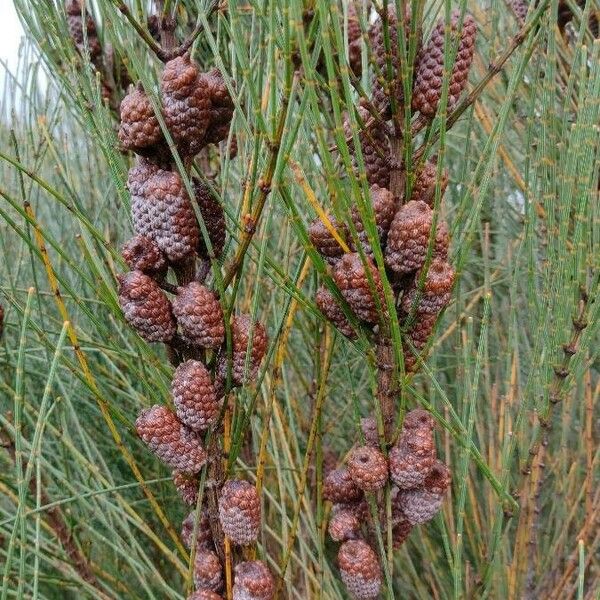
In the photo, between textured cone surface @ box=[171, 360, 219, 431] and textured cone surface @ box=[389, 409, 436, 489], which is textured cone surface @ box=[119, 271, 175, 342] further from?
textured cone surface @ box=[389, 409, 436, 489]

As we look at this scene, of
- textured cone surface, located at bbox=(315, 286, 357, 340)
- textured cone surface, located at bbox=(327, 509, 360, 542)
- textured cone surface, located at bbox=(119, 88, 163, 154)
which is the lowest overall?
textured cone surface, located at bbox=(327, 509, 360, 542)

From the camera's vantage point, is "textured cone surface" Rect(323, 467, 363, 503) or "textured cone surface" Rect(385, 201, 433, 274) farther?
"textured cone surface" Rect(323, 467, 363, 503)

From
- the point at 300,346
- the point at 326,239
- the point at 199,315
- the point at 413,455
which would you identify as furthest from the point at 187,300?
the point at 300,346

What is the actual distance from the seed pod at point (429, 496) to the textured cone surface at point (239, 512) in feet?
0.44

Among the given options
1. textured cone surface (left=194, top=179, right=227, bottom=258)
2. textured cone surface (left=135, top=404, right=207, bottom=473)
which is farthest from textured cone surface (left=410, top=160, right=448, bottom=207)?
textured cone surface (left=135, top=404, right=207, bottom=473)

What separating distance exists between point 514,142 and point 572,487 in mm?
640

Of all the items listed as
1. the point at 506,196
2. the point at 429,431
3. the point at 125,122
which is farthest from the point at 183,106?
the point at 506,196

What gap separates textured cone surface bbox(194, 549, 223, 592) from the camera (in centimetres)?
59

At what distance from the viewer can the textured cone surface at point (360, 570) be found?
0.60 meters

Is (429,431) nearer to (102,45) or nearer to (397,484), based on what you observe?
(397,484)

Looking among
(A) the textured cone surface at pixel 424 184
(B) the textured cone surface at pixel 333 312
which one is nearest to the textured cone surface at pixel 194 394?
(B) the textured cone surface at pixel 333 312

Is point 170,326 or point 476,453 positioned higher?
point 170,326

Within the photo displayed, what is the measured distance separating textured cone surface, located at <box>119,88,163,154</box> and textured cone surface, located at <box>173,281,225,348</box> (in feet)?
0.37

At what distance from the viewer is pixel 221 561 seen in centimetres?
60
